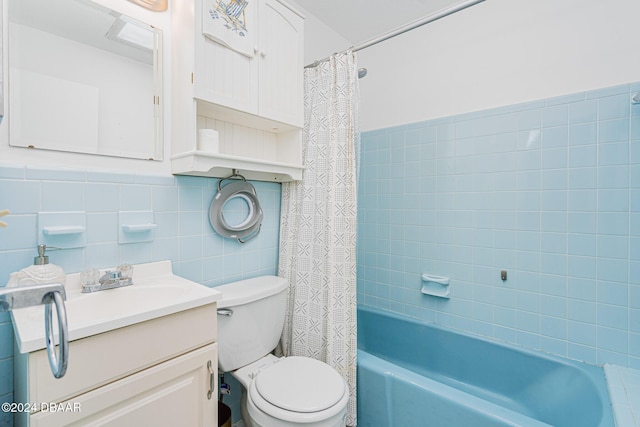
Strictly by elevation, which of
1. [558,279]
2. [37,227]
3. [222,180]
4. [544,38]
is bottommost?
[558,279]

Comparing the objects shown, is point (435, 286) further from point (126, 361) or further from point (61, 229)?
point (61, 229)

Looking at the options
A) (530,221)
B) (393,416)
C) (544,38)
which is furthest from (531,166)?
(393,416)

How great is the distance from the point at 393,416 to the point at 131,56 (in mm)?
1970

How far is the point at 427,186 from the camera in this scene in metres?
1.95

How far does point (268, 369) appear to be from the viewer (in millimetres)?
1271

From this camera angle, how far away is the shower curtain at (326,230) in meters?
1.47

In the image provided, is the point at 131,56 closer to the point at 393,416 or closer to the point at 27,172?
the point at 27,172

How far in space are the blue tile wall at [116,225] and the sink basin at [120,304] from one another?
0.23ft

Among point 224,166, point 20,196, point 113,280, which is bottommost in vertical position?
point 113,280

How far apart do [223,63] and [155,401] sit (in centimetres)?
129

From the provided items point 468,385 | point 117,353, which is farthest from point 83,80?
point 468,385

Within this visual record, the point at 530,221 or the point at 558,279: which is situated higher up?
the point at 530,221

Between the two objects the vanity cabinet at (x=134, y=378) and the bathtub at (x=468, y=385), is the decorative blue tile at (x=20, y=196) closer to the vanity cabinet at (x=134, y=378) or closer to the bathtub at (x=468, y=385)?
the vanity cabinet at (x=134, y=378)

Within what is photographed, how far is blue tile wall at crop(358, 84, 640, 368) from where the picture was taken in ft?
4.53
